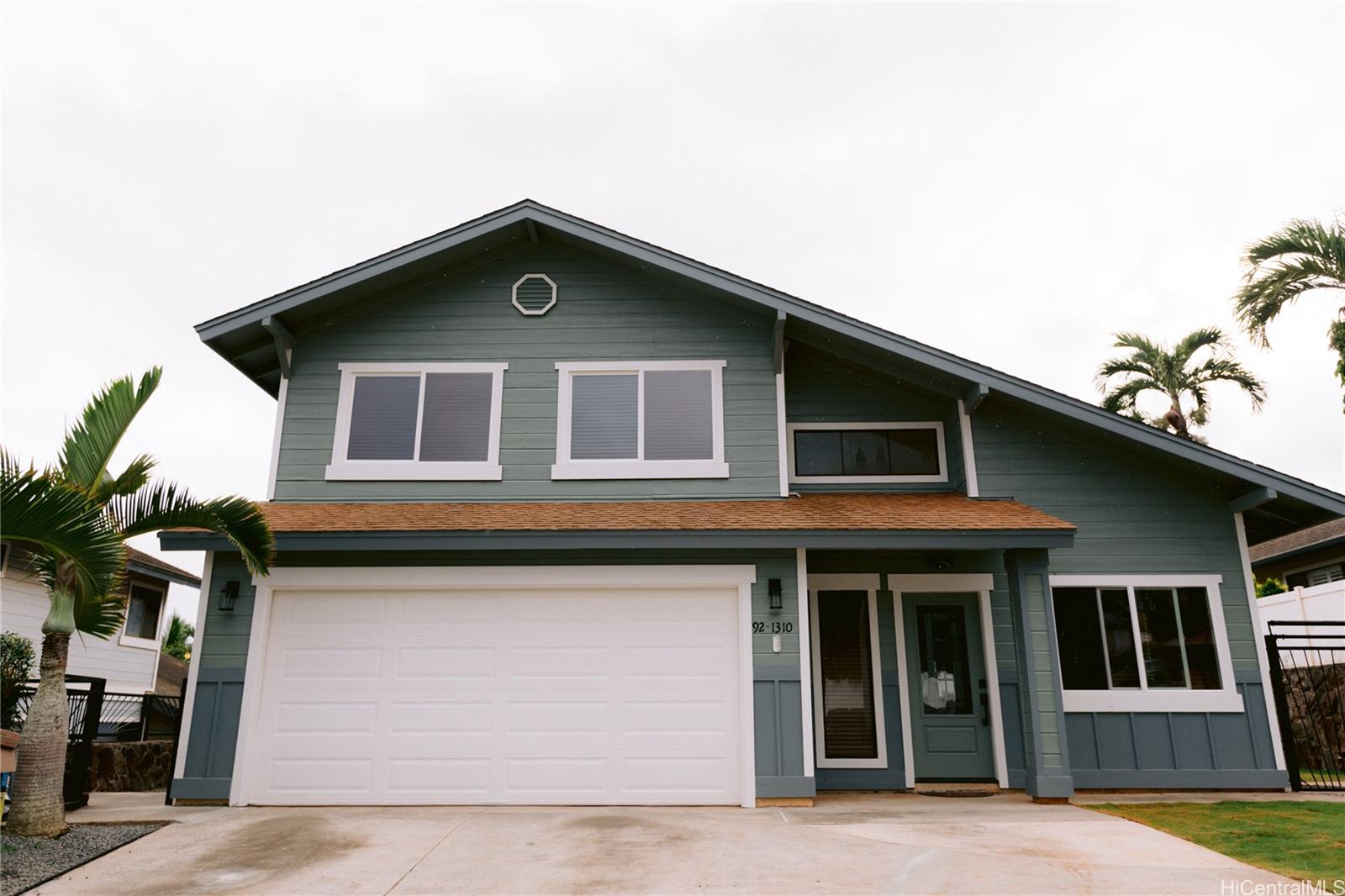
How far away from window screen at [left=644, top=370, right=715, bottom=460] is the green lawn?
18.8ft

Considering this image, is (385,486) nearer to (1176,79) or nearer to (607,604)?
(607,604)

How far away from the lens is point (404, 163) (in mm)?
21328

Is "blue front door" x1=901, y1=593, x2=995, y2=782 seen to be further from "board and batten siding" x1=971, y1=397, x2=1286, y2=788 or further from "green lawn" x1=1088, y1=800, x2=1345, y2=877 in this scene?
"green lawn" x1=1088, y1=800, x2=1345, y2=877

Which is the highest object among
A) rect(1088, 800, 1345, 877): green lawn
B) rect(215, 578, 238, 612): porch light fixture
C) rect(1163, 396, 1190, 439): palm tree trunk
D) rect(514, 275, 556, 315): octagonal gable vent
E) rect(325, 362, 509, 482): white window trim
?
rect(1163, 396, 1190, 439): palm tree trunk

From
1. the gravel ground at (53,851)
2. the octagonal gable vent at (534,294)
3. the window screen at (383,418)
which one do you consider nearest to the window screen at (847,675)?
the octagonal gable vent at (534,294)

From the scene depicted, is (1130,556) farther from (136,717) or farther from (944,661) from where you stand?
(136,717)

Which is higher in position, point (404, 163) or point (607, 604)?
point (404, 163)

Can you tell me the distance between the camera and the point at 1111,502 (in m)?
10.1

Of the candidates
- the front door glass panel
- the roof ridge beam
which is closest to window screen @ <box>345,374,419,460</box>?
the roof ridge beam

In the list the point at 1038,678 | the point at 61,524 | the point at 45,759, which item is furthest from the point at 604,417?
the point at 45,759

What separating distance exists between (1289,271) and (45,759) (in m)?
17.1

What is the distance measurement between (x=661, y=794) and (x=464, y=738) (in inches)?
86.4

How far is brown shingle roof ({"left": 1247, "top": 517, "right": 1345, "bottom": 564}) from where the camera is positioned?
53.9ft

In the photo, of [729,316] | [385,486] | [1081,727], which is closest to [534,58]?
[729,316]
